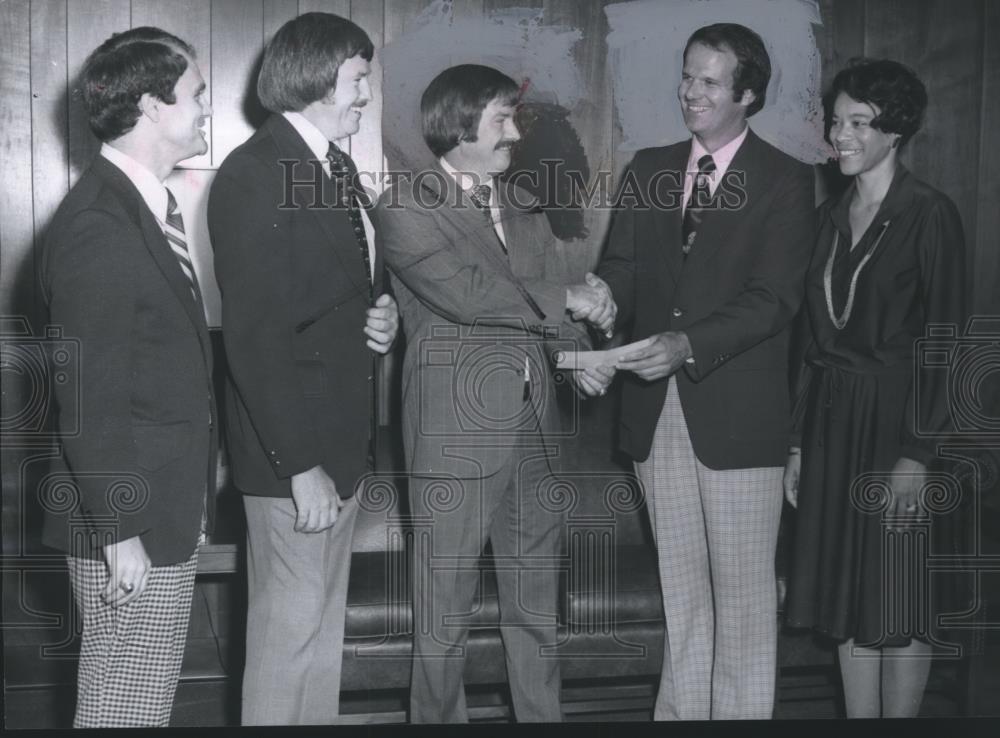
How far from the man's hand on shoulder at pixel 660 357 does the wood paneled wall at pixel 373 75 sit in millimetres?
257

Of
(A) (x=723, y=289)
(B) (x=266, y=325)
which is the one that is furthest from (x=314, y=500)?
(A) (x=723, y=289)

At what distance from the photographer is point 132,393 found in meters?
2.13

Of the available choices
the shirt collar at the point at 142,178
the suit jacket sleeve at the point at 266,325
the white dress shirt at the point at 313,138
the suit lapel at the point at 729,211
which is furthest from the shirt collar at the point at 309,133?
the suit lapel at the point at 729,211

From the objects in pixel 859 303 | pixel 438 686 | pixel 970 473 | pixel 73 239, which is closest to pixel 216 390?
pixel 73 239

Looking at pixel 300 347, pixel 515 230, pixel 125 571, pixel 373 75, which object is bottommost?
pixel 125 571

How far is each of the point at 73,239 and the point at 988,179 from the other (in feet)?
6.68

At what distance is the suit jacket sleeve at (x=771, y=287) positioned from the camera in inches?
94.0

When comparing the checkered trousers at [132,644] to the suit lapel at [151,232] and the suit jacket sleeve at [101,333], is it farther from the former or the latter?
the suit lapel at [151,232]

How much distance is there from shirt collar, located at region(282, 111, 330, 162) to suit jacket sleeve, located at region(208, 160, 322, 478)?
0.10m

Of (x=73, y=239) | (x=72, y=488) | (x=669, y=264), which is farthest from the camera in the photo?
(x=669, y=264)

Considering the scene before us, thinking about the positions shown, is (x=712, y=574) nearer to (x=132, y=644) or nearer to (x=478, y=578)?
(x=478, y=578)

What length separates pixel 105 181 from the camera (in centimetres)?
215

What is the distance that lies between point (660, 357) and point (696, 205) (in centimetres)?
35

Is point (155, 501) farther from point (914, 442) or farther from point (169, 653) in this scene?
point (914, 442)
